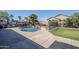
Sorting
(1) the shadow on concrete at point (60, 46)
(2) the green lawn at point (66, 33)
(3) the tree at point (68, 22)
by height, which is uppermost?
(3) the tree at point (68, 22)

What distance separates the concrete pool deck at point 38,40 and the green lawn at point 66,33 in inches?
1.6

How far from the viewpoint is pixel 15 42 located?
9.02 feet

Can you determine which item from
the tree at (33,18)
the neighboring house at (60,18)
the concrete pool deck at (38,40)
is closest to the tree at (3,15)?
the concrete pool deck at (38,40)

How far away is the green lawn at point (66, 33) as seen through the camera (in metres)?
2.71

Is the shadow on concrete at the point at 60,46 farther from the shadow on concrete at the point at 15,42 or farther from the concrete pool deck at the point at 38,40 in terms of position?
the shadow on concrete at the point at 15,42

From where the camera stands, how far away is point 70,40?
273 cm

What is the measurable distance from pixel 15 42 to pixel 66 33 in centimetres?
58

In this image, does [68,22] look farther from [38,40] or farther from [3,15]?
[3,15]

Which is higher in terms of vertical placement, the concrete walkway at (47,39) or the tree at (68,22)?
the tree at (68,22)

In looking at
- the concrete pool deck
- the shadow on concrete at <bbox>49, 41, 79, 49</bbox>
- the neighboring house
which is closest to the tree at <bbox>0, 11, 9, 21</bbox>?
the concrete pool deck

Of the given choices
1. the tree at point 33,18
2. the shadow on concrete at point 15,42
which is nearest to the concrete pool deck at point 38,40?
the shadow on concrete at point 15,42

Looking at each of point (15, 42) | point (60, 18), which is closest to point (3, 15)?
point (15, 42)
